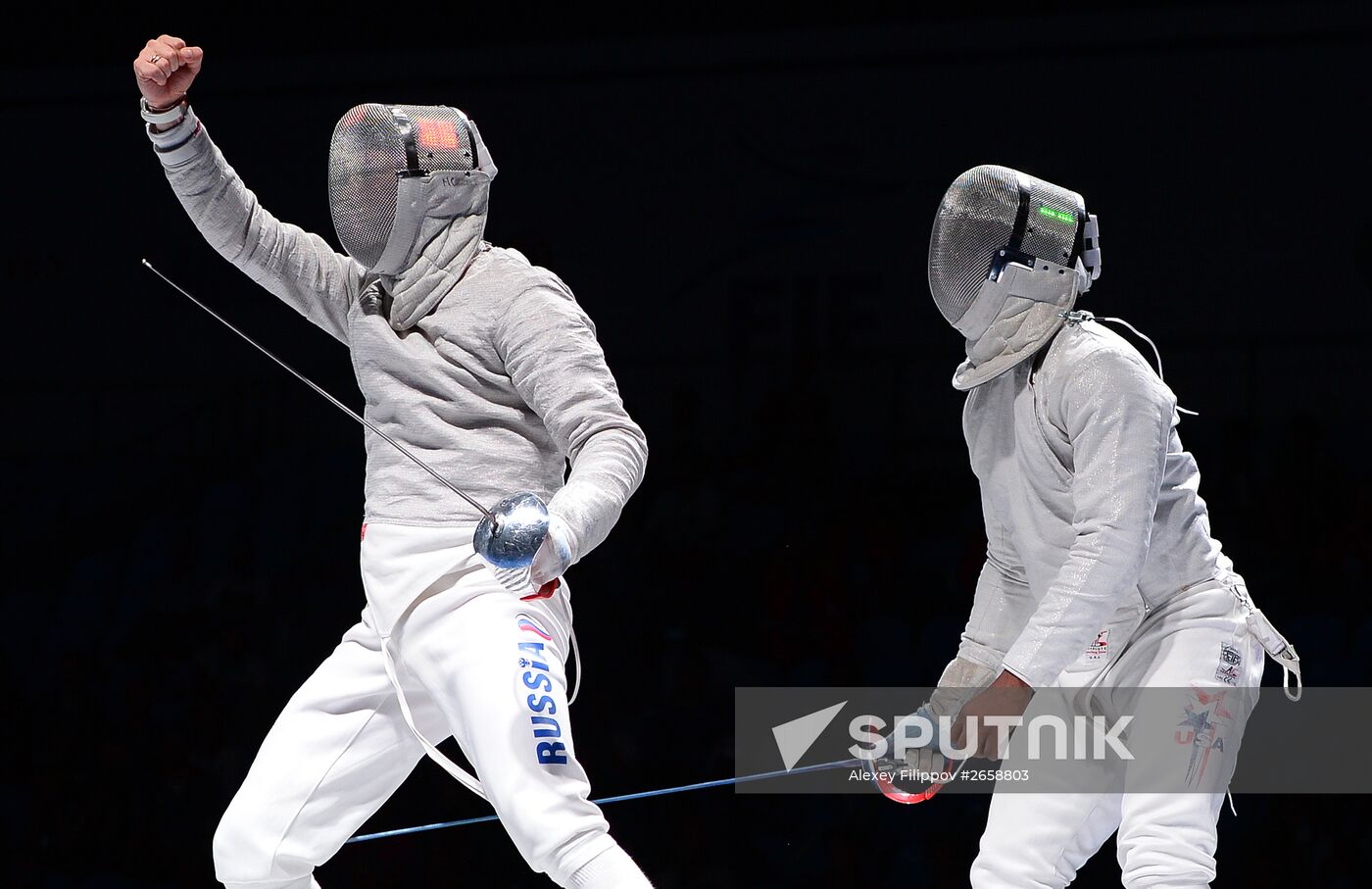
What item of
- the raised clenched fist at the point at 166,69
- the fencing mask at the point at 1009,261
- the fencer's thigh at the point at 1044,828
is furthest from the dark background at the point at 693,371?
the raised clenched fist at the point at 166,69

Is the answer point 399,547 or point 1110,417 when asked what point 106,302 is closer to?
point 399,547

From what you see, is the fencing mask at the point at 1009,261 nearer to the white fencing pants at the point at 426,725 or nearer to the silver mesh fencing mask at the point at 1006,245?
the silver mesh fencing mask at the point at 1006,245

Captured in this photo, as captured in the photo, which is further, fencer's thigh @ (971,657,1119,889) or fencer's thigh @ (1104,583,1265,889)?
fencer's thigh @ (971,657,1119,889)

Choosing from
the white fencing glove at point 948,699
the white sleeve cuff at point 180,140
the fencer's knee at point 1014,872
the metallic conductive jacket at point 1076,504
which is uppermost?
the white sleeve cuff at point 180,140

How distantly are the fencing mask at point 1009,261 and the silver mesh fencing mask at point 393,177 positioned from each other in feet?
2.16

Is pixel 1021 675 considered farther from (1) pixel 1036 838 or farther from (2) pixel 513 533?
(2) pixel 513 533

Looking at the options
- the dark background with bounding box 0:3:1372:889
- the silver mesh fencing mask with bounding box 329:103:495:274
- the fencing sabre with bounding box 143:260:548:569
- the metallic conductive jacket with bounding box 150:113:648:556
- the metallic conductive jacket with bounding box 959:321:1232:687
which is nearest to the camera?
the fencing sabre with bounding box 143:260:548:569

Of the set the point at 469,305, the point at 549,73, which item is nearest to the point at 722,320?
the point at 549,73

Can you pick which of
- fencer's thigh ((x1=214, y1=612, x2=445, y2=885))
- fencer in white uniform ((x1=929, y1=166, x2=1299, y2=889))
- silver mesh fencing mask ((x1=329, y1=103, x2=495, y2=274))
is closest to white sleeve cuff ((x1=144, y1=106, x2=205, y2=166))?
silver mesh fencing mask ((x1=329, y1=103, x2=495, y2=274))

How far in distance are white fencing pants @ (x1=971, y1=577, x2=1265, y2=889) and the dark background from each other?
5.45 feet

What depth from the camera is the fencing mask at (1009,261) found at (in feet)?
6.56

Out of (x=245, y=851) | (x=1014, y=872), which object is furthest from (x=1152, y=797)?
(x=245, y=851)

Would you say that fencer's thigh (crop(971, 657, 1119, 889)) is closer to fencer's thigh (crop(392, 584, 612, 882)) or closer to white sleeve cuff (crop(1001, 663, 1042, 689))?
white sleeve cuff (crop(1001, 663, 1042, 689))

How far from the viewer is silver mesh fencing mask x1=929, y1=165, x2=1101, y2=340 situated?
2.00 m
